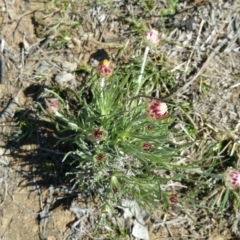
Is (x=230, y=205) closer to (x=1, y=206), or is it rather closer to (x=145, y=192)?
(x=145, y=192)

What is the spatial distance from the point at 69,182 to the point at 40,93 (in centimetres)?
48

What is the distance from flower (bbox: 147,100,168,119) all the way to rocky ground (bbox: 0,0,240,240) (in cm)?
55

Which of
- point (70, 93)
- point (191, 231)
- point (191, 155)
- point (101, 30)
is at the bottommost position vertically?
point (191, 231)

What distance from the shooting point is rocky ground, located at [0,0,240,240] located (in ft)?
8.77

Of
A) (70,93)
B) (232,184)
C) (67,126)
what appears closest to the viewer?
(232,184)

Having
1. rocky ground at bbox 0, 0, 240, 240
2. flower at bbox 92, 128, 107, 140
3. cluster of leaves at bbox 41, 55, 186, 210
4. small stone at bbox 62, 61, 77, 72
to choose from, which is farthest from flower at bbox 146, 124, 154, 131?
small stone at bbox 62, 61, 77, 72

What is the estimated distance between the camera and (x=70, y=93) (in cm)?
278

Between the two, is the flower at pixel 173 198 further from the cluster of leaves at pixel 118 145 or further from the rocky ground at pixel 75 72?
the rocky ground at pixel 75 72

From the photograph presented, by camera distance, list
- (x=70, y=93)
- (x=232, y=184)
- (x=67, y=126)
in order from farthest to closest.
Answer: (x=70, y=93) → (x=67, y=126) → (x=232, y=184)

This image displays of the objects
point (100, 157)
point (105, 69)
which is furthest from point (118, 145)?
point (105, 69)

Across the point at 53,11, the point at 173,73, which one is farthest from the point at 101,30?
the point at 173,73

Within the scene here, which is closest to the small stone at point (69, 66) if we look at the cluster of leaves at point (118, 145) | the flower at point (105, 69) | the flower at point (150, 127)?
the cluster of leaves at point (118, 145)

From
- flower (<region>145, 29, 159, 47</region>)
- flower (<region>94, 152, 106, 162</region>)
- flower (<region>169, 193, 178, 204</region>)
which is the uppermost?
flower (<region>145, 29, 159, 47</region>)

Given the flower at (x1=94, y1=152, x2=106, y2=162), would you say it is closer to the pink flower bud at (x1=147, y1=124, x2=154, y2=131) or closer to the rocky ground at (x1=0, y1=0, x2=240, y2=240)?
the pink flower bud at (x1=147, y1=124, x2=154, y2=131)
